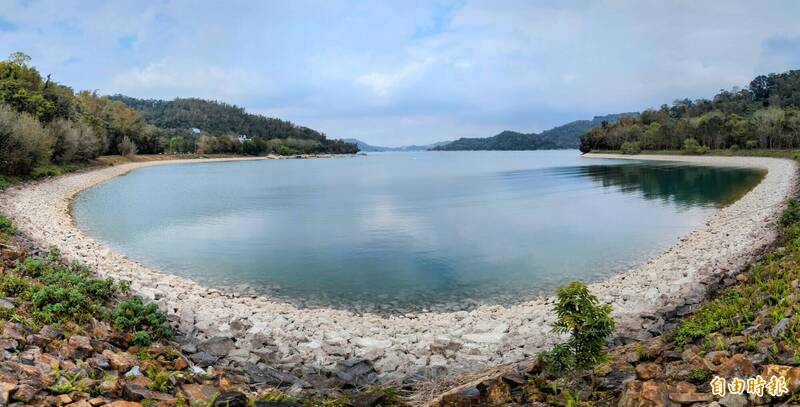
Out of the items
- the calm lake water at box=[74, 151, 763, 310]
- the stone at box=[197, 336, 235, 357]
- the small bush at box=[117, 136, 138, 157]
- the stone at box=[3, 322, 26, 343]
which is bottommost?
the calm lake water at box=[74, 151, 763, 310]

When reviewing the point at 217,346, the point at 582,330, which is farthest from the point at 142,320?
the point at 582,330

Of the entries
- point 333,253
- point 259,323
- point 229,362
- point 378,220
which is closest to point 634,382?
point 229,362

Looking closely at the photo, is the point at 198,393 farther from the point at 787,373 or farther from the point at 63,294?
the point at 787,373

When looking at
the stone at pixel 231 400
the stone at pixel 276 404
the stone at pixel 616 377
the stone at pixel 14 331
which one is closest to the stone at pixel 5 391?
the stone at pixel 14 331

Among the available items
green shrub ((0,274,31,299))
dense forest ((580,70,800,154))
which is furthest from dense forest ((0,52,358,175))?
dense forest ((580,70,800,154))

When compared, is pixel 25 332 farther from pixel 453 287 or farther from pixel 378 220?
pixel 378 220

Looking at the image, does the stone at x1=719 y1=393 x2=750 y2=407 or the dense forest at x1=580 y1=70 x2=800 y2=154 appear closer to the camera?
the stone at x1=719 y1=393 x2=750 y2=407

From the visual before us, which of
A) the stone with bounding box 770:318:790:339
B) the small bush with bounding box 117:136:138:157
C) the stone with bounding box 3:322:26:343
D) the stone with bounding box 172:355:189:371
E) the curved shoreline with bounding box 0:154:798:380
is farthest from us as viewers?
the small bush with bounding box 117:136:138:157

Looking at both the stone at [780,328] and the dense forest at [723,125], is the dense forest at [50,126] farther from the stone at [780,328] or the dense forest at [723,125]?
the dense forest at [723,125]

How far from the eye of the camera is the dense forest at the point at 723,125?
95.3 m

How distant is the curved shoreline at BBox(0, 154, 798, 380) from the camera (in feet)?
31.0

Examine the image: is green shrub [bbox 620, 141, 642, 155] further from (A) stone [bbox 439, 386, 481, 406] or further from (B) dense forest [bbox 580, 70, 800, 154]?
(A) stone [bbox 439, 386, 481, 406]

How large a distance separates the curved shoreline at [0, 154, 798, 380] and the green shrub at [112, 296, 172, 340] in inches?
32.1

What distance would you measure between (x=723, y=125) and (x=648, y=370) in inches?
4866
